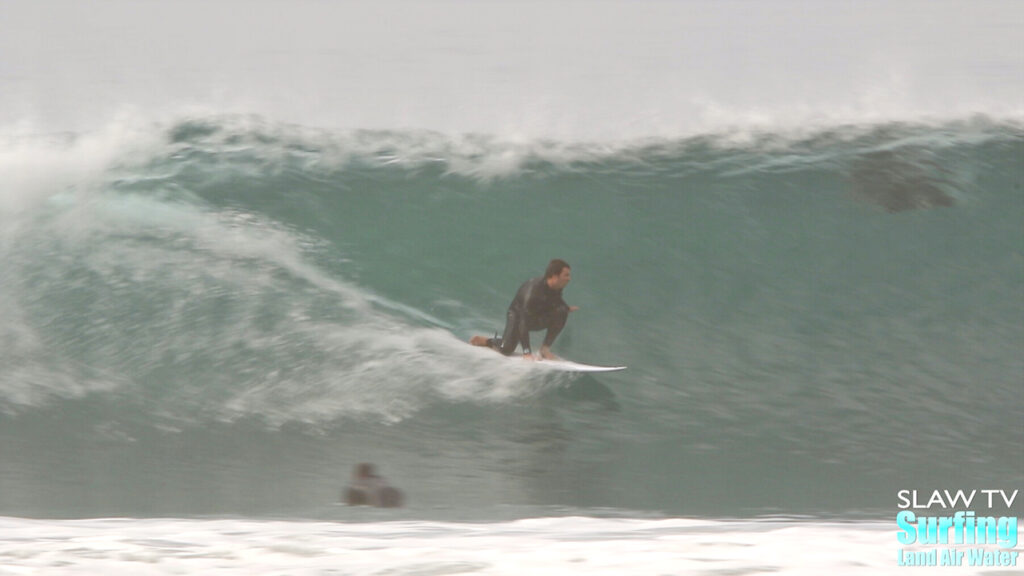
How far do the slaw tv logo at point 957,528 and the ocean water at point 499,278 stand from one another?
0.11 metres

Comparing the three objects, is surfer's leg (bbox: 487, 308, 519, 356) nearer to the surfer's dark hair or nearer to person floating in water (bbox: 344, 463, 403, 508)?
the surfer's dark hair

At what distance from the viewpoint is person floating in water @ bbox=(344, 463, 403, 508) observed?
5113 mm

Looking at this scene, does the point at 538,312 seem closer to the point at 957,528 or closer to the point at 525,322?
the point at 525,322

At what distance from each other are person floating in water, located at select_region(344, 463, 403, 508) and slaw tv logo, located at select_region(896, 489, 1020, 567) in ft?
6.65

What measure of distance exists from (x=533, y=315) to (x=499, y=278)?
1.24m

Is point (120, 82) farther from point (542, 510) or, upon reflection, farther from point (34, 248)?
point (542, 510)

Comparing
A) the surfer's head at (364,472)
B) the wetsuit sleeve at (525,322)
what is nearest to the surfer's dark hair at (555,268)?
the wetsuit sleeve at (525,322)

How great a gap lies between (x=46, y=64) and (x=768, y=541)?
9497 millimetres

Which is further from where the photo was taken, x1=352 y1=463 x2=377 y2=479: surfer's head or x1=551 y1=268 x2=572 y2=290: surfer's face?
x1=551 y1=268 x2=572 y2=290: surfer's face

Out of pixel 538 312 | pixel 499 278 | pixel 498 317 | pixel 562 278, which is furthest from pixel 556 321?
pixel 499 278

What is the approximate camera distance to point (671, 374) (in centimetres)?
683

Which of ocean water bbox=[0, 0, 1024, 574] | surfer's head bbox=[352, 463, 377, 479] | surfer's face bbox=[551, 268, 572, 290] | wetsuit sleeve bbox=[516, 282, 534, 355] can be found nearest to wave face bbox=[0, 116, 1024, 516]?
ocean water bbox=[0, 0, 1024, 574]

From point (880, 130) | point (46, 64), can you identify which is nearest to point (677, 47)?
point (880, 130)

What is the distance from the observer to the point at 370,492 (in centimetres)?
517
